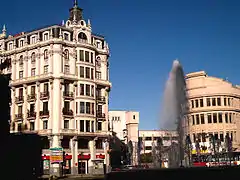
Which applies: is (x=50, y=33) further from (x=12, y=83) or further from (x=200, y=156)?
(x=200, y=156)

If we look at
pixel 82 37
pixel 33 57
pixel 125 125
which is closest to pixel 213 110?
pixel 125 125

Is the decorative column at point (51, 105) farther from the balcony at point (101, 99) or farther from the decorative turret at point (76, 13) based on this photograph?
the decorative turret at point (76, 13)

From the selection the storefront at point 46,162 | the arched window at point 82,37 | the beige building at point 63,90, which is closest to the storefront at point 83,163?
the beige building at point 63,90

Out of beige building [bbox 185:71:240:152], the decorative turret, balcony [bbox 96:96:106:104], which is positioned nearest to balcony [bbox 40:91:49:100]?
balcony [bbox 96:96:106:104]

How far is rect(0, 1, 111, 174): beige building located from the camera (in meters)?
74.4

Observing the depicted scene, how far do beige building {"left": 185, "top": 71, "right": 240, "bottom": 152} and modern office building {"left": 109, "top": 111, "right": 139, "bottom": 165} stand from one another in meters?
23.8

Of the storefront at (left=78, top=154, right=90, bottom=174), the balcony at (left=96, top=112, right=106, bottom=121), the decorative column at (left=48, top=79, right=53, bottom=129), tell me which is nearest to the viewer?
the decorative column at (left=48, top=79, right=53, bottom=129)

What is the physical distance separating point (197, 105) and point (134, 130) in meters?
29.5

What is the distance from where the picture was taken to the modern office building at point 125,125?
4730 inches

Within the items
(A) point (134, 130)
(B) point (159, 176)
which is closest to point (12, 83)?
(A) point (134, 130)

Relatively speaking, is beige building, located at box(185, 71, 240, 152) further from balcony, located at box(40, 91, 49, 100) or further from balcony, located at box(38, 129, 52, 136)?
balcony, located at box(40, 91, 49, 100)

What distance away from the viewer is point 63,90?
7612 cm

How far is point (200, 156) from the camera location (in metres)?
89.9

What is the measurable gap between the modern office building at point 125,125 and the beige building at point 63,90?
1500 inches
